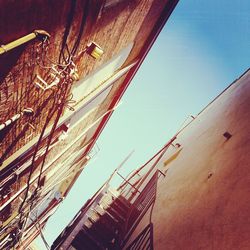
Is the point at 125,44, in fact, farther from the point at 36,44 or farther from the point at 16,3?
the point at 16,3

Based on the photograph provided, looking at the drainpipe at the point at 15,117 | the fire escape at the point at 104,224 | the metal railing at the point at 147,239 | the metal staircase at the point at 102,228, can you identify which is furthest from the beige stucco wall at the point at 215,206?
the drainpipe at the point at 15,117

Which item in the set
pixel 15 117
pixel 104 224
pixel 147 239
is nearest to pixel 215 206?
pixel 147 239

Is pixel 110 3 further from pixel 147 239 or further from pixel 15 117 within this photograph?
pixel 147 239

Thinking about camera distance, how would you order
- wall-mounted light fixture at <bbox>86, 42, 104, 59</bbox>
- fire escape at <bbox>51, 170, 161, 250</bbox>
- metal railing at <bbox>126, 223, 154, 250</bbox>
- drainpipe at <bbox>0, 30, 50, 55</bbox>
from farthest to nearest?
fire escape at <bbox>51, 170, 161, 250</bbox>
metal railing at <bbox>126, 223, 154, 250</bbox>
wall-mounted light fixture at <bbox>86, 42, 104, 59</bbox>
drainpipe at <bbox>0, 30, 50, 55</bbox>

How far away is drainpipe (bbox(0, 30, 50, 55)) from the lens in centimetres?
262

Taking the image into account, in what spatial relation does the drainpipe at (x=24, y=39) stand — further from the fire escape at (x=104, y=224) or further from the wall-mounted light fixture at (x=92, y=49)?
the fire escape at (x=104, y=224)

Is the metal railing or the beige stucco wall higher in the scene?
the metal railing

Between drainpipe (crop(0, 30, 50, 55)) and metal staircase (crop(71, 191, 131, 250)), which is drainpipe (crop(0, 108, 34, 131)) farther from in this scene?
metal staircase (crop(71, 191, 131, 250))

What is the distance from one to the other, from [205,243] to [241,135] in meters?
2.92

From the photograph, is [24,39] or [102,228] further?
[102,228]

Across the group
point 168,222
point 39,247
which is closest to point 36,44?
point 168,222

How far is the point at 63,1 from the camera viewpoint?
10.7 ft

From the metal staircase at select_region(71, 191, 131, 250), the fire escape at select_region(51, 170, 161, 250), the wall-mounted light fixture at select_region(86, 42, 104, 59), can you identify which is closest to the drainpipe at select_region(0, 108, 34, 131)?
the wall-mounted light fixture at select_region(86, 42, 104, 59)

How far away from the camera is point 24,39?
291 cm
